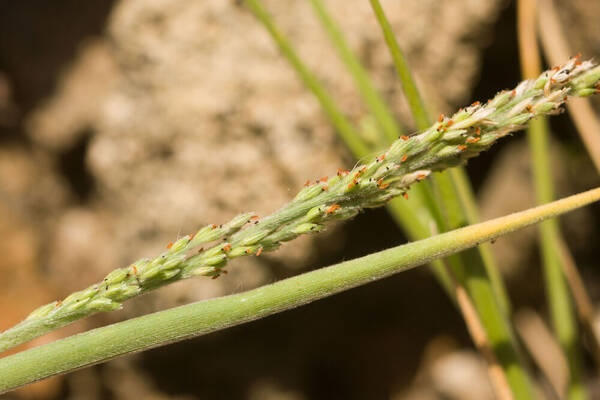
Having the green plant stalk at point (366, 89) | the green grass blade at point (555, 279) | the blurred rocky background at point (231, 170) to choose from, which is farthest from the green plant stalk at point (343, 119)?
the blurred rocky background at point (231, 170)

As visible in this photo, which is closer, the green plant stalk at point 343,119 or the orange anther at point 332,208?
the orange anther at point 332,208

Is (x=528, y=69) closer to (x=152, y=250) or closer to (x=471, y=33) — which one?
(x=471, y=33)

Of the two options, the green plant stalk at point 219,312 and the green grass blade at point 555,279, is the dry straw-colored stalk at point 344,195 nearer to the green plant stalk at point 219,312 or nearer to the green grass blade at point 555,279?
the green plant stalk at point 219,312

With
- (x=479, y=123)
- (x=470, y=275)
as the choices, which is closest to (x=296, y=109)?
(x=470, y=275)

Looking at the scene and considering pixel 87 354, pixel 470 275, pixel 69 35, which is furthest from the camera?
pixel 69 35

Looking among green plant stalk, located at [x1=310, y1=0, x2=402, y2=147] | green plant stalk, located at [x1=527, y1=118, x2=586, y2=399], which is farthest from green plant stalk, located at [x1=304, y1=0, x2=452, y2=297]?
green plant stalk, located at [x1=527, y1=118, x2=586, y2=399]

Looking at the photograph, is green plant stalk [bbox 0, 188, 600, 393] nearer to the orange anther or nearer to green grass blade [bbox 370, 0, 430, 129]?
the orange anther
